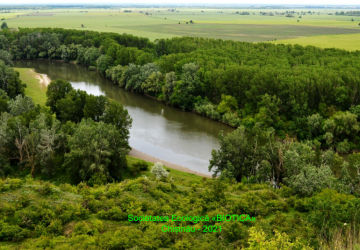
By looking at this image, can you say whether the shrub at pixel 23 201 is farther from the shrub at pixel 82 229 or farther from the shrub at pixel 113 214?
the shrub at pixel 113 214

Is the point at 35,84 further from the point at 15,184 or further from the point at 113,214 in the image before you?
the point at 113,214

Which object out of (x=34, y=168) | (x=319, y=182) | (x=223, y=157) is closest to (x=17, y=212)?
(x=34, y=168)

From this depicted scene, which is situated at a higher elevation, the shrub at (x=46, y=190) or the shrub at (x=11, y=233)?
the shrub at (x=46, y=190)

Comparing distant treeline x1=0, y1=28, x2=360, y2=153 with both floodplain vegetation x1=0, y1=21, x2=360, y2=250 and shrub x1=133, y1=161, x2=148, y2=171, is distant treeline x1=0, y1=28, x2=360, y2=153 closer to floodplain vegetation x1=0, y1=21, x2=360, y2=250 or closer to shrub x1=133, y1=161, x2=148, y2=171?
floodplain vegetation x1=0, y1=21, x2=360, y2=250

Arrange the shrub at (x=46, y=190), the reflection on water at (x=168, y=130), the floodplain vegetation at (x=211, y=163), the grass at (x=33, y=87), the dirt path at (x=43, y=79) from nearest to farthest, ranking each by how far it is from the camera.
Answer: the floodplain vegetation at (x=211, y=163) < the shrub at (x=46, y=190) < the reflection on water at (x=168, y=130) < the grass at (x=33, y=87) < the dirt path at (x=43, y=79)

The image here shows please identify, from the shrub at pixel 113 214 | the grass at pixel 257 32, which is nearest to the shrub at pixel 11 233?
the shrub at pixel 113 214

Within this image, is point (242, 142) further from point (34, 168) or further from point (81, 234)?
point (34, 168)
